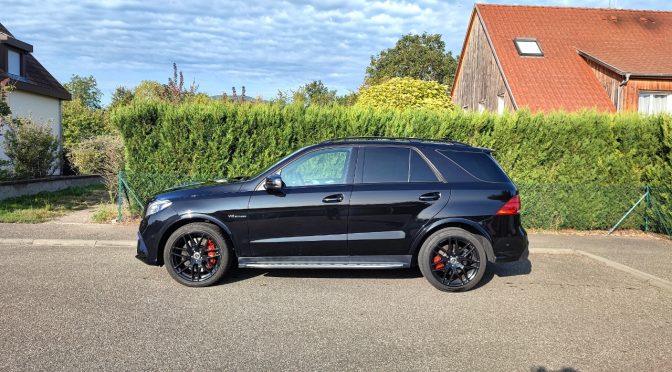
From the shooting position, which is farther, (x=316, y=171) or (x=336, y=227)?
(x=316, y=171)

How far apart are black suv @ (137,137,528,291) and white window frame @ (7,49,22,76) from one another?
1649 centimetres

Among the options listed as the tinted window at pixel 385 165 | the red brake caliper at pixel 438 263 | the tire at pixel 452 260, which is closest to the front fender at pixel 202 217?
the tinted window at pixel 385 165

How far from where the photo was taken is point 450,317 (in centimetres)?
477

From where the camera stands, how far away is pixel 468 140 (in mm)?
9883

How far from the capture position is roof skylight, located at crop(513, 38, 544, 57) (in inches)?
818

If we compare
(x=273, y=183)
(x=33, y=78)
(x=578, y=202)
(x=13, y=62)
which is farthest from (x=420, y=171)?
(x=33, y=78)

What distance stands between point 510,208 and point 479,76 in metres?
19.4

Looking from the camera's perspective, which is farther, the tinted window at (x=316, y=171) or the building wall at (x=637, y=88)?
the building wall at (x=637, y=88)

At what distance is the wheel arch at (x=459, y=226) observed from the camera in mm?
5609

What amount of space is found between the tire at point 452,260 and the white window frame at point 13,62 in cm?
1856

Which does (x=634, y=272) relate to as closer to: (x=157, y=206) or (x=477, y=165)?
(x=477, y=165)

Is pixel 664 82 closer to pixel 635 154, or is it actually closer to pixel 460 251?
pixel 635 154

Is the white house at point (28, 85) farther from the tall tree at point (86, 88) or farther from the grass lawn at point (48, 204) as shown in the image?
the tall tree at point (86, 88)

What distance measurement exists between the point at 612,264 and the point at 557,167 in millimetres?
3203
